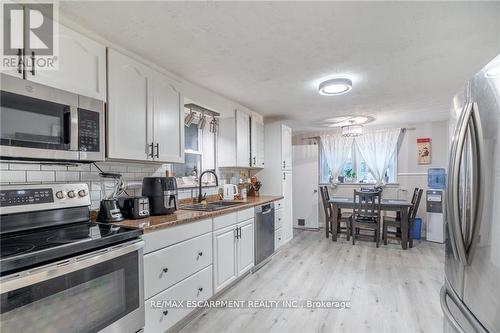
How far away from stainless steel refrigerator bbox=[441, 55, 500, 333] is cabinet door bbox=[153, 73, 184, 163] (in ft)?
6.62

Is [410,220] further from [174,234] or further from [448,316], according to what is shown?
[174,234]

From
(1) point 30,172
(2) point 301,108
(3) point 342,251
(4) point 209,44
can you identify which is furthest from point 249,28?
(3) point 342,251

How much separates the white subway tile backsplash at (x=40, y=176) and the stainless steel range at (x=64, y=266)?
0.45 ft

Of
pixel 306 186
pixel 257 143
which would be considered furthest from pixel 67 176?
pixel 306 186

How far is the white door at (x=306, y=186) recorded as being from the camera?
536 cm

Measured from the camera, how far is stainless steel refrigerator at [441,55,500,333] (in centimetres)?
94

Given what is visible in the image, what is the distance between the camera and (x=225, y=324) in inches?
81.0

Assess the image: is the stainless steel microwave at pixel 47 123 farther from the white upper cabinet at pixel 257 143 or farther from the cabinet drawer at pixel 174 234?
the white upper cabinet at pixel 257 143

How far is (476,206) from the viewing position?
1042 millimetres

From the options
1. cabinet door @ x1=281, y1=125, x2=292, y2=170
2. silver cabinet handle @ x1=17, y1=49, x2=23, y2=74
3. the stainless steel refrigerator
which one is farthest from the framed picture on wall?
silver cabinet handle @ x1=17, y1=49, x2=23, y2=74

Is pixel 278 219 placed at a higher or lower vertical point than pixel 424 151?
lower

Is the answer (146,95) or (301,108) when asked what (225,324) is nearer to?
(146,95)

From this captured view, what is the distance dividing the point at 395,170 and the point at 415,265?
233cm

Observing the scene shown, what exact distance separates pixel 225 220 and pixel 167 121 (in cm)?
109
